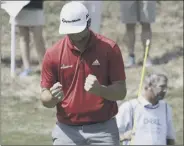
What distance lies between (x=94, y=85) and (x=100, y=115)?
49 centimetres

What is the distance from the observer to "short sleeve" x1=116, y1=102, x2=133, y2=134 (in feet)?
24.3

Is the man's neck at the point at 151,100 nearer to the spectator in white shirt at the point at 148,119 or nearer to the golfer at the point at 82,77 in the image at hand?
the spectator in white shirt at the point at 148,119

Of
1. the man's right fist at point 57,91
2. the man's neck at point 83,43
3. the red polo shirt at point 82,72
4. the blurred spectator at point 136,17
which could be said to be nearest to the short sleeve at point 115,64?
the red polo shirt at point 82,72

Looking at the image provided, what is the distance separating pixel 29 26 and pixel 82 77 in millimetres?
5103

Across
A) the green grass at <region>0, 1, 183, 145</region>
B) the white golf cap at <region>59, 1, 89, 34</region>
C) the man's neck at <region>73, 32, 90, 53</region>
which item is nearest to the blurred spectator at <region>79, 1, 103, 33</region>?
the green grass at <region>0, 1, 183, 145</region>

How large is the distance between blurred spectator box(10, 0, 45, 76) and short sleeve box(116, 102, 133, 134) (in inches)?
140

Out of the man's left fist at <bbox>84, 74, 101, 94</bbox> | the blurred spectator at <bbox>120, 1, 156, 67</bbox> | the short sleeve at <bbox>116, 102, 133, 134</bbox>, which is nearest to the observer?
the man's left fist at <bbox>84, 74, 101, 94</bbox>

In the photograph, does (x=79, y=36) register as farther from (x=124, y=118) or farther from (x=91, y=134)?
(x=124, y=118)

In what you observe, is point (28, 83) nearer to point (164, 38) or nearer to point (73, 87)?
point (164, 38)

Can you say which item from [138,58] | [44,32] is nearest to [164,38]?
[138,58]

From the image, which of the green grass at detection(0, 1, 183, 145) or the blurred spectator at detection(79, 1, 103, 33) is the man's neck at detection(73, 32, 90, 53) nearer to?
the green grass at detection(0, 1, 183, 145)

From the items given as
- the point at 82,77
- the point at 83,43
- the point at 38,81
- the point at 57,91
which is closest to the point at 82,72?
the point at 82,77

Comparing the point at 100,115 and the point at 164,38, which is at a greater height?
the point at 100,115

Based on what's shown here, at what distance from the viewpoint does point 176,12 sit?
1323 cm
